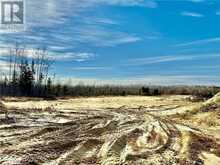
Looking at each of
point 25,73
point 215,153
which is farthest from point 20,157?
point 25,73

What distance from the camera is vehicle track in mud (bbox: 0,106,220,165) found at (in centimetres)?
1575

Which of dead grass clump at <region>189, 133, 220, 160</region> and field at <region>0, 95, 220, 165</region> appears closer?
field at <region>0, 95, 220, 165</region>

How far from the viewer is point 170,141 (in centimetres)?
2111

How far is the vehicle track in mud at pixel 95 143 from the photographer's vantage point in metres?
15.8

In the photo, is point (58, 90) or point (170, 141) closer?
point (170, 141)

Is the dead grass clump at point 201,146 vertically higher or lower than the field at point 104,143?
lower

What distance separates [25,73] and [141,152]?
6911cm

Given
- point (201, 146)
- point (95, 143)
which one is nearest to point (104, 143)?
point (95, 143)

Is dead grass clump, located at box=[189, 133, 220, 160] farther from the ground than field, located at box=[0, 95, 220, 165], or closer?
closer

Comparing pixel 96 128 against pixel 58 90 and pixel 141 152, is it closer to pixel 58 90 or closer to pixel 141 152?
pixel 141 152

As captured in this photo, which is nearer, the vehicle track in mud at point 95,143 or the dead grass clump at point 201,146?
the vehicle track in mud at point 95,143

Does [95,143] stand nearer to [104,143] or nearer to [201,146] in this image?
[104,143]

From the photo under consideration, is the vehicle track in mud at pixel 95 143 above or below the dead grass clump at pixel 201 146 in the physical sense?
above

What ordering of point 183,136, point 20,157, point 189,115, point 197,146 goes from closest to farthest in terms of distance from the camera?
1. point 20,157
2. point 197,146
3. point 183,136
4. point 189,115
